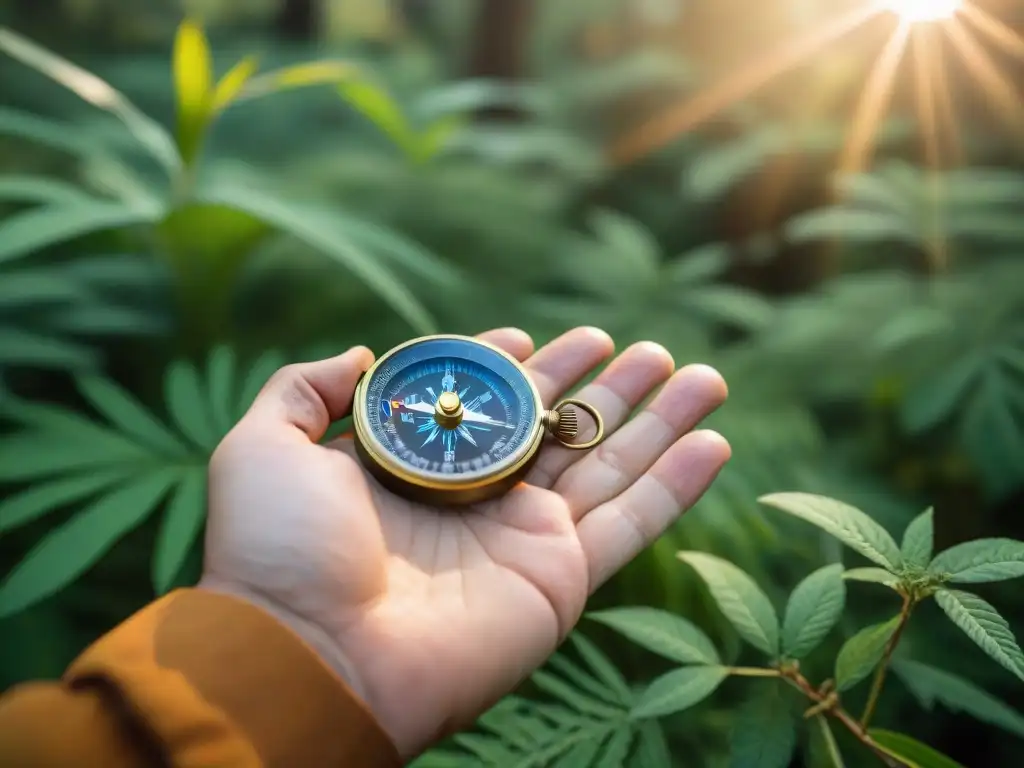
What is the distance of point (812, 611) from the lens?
4.26 ft

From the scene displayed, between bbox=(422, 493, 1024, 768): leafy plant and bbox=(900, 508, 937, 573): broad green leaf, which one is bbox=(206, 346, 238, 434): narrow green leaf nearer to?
bbox=(422, 493, 1024, 768): leafy plant

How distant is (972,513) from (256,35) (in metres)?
6.23

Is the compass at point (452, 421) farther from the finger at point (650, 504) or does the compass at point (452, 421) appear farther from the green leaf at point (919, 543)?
the green leaf at point (919, 543)

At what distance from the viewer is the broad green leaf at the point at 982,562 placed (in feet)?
3.79

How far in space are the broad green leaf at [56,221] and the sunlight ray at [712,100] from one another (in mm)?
2698

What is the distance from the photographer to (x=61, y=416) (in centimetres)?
171

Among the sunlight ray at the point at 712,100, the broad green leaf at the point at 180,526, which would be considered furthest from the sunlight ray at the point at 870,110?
the broad green leaf at the point at 180,526

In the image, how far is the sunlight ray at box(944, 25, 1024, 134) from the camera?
123 inches

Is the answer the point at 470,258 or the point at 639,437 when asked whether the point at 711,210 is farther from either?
the point at 639,437

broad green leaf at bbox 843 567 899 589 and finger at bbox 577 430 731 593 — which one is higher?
finger at bbox 577 430 731 593

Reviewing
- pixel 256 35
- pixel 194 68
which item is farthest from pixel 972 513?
pixel 256 35

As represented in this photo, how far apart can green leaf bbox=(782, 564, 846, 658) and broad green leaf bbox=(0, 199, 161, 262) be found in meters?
1.57

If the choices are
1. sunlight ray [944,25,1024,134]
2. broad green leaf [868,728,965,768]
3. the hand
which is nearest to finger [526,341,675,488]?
the hand

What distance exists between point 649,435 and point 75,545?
3.52ft
